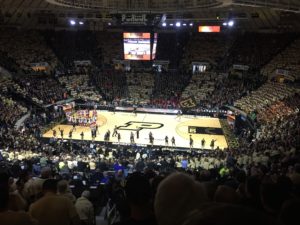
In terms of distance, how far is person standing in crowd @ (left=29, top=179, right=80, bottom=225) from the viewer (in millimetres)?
4570

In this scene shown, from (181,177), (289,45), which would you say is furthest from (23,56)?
(181,177)

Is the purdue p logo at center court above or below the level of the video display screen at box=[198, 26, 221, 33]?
below

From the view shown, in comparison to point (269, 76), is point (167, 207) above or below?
below

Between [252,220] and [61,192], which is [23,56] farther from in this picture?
[252,220]

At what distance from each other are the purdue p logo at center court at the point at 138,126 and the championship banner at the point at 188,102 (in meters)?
6.98

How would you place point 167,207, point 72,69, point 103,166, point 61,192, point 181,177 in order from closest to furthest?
1. point 167,207
2. point 181,177
3. point 61,192
4. point 103,166
5. point 72,69

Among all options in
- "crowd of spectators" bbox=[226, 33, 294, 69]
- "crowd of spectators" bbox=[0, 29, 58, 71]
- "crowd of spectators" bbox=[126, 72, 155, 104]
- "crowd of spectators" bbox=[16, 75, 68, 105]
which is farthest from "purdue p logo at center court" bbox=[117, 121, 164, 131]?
"crowd of spectators" bbox=[226, 33, 294, 69]

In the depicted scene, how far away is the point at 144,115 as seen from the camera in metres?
41.8

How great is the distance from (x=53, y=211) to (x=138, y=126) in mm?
31993

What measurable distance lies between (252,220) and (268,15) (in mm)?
47956

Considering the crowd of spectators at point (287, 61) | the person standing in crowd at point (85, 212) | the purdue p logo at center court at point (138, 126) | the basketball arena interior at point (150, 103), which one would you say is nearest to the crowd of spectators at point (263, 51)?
the basketball arena interior at point (150, 103)

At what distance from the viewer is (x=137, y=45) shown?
143 feet

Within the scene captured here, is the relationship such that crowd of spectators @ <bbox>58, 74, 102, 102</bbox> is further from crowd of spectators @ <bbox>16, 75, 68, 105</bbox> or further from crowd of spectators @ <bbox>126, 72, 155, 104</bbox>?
crowd of spectators @ <bbox>126, 72, 155, 104</bbox>

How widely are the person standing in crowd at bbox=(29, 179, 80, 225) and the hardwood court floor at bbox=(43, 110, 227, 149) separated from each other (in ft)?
86.2
